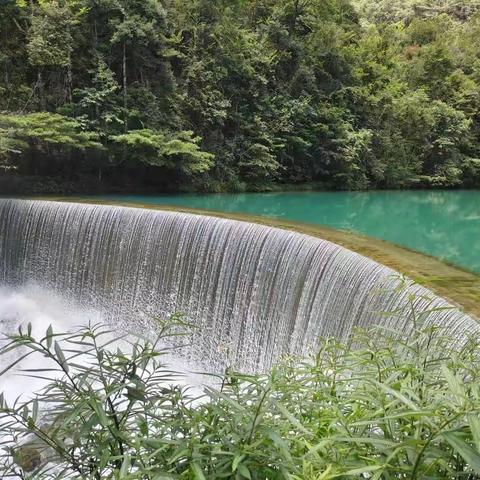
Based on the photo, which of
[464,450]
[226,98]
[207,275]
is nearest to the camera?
[464,450]

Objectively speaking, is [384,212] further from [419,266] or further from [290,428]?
[290,428]

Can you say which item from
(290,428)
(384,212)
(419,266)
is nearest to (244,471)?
(290,428)

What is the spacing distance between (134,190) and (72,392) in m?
10.8

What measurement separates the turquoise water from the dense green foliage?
3.45 ft

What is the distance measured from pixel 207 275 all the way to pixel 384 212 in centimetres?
642

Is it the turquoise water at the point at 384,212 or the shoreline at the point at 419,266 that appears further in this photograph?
the turquoise water at the point at 384,212

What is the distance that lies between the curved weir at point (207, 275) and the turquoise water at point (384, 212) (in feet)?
7.45

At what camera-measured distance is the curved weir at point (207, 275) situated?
4.87 metres

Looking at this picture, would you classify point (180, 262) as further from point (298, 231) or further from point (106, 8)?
point (106, 8)

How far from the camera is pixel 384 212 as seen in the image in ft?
38.2

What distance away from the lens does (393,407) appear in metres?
0.90

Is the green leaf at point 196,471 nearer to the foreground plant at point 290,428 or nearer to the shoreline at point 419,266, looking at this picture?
the foreground plant at point 290,428

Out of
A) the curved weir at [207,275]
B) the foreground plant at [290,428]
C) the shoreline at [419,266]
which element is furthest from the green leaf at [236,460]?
the curved weir at [207,275]

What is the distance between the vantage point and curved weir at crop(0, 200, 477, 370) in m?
4.87
